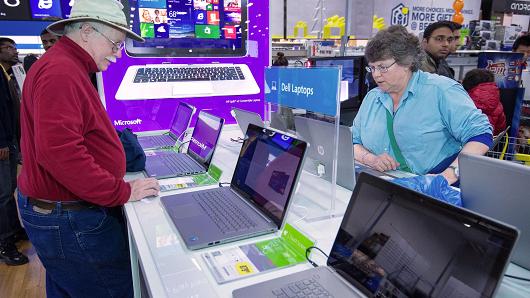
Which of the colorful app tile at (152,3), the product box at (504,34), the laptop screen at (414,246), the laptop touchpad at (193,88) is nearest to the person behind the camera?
the laptop screen at (414,246)

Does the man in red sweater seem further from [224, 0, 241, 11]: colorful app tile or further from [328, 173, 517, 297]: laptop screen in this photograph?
[224, 0, 241, 11]: colorful app tile

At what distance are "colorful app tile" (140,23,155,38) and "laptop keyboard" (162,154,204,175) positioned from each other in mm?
1151

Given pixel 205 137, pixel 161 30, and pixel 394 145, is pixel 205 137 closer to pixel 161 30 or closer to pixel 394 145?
pixel 394 145

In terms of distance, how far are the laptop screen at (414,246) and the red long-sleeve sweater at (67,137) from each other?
0.88 metres

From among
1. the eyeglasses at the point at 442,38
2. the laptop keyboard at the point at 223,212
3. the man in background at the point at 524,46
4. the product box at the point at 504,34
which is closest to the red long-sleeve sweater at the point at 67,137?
the laptop keyboard at the point at 223,212

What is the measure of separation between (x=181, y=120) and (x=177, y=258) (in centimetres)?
168

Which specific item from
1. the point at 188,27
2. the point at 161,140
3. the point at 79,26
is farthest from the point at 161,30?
the point at 79,26

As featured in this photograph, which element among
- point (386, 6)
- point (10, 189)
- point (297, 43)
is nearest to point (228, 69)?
point (10, 189)

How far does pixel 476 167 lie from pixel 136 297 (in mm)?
1368

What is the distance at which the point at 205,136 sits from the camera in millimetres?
1913

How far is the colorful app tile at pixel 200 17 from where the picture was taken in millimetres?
2837

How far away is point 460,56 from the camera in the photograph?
6.18 meters

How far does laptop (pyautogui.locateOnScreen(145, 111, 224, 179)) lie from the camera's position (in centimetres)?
178

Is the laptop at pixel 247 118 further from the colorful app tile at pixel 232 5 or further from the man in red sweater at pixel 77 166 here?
the colorful app tile at pixel 232 5
